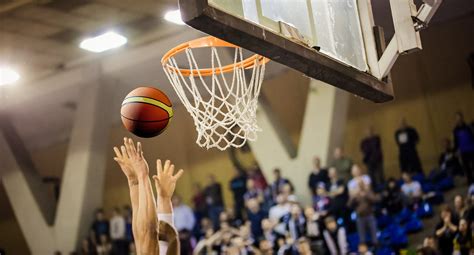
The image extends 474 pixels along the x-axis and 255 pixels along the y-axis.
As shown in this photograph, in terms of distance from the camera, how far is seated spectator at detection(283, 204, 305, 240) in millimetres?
12188

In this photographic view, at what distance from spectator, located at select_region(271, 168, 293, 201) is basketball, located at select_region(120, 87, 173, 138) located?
29.3ft

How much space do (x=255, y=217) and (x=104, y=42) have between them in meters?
4.61

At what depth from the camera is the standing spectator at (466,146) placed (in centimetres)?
1302

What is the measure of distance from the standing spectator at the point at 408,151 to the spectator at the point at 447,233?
353 cm

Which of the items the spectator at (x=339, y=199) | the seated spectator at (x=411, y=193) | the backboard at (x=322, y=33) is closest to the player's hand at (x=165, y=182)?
the backboard at (x=322, y=33)

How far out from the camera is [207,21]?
4164 millimetres

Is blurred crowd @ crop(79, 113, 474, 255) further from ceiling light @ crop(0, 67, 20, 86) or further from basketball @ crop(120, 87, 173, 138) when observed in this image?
basketball @ crop(120, 87, 173, 138)

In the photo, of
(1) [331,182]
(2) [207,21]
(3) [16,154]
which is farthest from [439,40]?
(2) [207,21]

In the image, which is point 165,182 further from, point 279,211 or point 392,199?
point 392,199

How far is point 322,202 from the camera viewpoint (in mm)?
12531

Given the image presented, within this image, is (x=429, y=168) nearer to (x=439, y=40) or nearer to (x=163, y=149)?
(x=439, y=40)

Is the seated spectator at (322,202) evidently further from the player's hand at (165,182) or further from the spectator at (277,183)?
the player's hand at (165,182)

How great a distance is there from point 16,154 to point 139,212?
1330 cm

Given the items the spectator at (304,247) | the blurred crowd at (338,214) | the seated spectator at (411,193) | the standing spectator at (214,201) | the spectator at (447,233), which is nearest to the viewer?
the spectator at (447,233)
